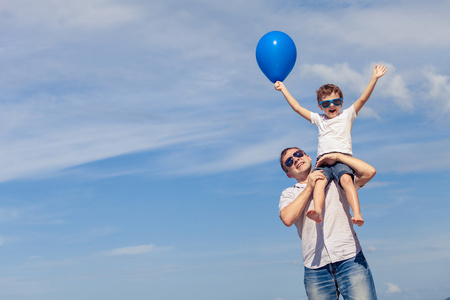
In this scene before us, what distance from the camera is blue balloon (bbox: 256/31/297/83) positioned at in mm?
8914

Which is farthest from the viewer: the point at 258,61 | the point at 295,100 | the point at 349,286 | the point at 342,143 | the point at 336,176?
the point at 258,61

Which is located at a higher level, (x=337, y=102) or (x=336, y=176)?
(x=337, y=102)

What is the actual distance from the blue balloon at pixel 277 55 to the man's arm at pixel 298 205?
116 inches

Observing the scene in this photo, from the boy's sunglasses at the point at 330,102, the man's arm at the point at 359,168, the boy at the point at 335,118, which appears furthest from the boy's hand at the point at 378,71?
the man's arm at the point at 359,168

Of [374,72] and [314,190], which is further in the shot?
[374,72]

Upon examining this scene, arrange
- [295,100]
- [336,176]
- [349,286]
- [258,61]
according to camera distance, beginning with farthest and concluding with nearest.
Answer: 1. [258,61]
2. [295,100]
3. [336,176]
4. [349,286]

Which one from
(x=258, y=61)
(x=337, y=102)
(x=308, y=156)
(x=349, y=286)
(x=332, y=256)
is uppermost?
(x=258, y=61)

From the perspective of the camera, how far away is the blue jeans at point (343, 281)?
6082 millimetres

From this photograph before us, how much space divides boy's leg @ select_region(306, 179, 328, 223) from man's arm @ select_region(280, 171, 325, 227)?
0.07 metres

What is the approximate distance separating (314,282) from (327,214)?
943mm

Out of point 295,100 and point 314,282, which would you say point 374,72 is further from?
point 314,282

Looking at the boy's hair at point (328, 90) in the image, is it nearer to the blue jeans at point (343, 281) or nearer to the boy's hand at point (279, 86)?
the boy's hand at point (279, 86)

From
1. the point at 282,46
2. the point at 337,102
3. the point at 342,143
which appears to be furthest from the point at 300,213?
the point at 282,46

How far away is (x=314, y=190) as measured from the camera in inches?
257
